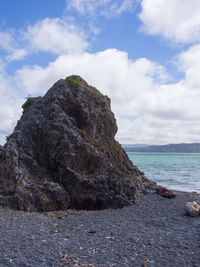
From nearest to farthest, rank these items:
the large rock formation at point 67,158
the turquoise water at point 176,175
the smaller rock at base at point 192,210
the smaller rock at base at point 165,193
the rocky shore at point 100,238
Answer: the rocky shore at point 100,238 < the smaller rock at base at point 192,210 < the large rock formation at point 67,158 < the smaller rock at base at point 165,193 < the turquoise water at point 176,175

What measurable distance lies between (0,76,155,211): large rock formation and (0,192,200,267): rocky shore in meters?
1.17

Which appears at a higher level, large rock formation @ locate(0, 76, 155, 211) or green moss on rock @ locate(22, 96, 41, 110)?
green moss on rock @ locate(22, 96, 41, 110)

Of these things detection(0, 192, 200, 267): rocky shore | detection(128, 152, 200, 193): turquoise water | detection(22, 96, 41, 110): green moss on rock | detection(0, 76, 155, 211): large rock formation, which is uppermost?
detection(22, 96, 41, 110): green moss on rock

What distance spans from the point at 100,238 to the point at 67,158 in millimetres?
7247

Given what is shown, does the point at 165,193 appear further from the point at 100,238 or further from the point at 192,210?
the point at 100,238

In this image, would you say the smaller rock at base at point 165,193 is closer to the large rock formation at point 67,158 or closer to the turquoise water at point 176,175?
the large rock formation at point 67,158

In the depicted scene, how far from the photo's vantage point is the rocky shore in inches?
270

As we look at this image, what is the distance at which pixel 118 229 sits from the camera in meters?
9.82

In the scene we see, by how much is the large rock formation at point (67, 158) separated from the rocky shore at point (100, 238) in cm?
117

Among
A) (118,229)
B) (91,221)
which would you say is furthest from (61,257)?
(91,221)

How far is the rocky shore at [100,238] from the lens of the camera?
687cm

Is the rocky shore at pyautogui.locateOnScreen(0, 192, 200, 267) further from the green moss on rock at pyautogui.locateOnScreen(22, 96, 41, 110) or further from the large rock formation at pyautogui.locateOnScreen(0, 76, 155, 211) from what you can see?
the green moss on rock at pyautogui.locateOnScreen(22, 96, 41, 110)

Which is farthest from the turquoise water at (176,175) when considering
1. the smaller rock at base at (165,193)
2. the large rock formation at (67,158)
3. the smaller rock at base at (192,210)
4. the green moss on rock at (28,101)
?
the green moss on rock at (28,101)

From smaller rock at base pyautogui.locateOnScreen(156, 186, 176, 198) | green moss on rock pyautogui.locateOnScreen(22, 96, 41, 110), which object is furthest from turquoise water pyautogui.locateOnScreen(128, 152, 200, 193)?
green moss on rock pyautogui.locateOnScreen(22, 96, 41, 110)
